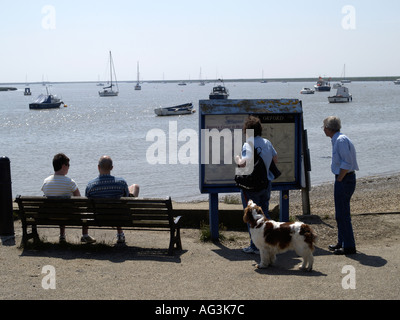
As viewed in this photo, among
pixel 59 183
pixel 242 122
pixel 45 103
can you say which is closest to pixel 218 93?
pixel 45 103

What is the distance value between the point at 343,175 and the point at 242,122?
1618 millimetres

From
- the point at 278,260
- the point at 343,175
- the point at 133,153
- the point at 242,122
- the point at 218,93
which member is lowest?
the point at 133,153

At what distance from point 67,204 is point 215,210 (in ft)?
A: 6.28

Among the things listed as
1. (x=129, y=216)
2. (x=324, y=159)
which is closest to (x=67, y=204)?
(x=129, y=216)

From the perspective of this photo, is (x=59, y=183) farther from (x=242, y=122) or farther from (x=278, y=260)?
(x=278, y=260)

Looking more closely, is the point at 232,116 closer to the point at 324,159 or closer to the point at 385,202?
the point at 385,202

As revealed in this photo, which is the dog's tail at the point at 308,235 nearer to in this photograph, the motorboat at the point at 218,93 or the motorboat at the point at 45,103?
the motorboat at the point at 218,93

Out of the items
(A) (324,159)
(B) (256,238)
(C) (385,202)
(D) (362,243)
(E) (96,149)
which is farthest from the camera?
(E) (96,149)

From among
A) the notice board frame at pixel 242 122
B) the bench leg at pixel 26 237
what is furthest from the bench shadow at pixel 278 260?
the bench leg at pixel 26 237

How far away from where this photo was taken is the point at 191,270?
607cm

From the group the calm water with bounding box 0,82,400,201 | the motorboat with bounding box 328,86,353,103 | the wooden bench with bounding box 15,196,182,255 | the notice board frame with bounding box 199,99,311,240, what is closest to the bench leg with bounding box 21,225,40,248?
the wooden bench with bounding box 15,196,182,255

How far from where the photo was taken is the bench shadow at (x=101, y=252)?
258 inches

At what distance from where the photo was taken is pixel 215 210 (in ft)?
24.3

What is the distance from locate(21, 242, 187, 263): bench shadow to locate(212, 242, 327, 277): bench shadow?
53 cm
